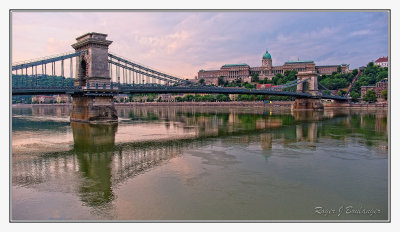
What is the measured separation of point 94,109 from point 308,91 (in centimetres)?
4875

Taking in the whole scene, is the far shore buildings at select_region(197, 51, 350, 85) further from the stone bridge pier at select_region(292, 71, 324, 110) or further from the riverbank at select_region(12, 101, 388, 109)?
the stone bridge pier at select_region(292, 71, 324, 110)

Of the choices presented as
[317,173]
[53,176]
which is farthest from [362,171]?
[53,176]

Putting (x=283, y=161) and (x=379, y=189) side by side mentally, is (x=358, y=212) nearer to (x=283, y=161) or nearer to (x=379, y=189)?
(x=379, y=189)

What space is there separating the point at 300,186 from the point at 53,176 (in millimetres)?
8629

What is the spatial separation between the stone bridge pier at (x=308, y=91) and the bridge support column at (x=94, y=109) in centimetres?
4304

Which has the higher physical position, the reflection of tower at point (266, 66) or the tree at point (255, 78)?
the reflection of tower at point (266, 66)

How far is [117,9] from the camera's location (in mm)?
9555

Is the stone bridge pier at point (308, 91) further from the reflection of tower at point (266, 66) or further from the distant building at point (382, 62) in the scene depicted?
the reflection of tower at point (266, 66)

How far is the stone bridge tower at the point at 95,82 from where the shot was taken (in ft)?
102

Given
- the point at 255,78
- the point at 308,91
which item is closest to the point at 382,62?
the point at 255,78

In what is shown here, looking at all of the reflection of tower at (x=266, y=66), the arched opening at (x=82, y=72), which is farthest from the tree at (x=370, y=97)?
the reflection of tower at (x=266, y=66)

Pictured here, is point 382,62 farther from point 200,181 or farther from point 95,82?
point 200,181

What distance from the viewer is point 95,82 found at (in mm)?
31453

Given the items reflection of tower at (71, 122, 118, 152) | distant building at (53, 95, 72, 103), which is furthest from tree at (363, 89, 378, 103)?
distant building at (53, 95, 72, 103)
